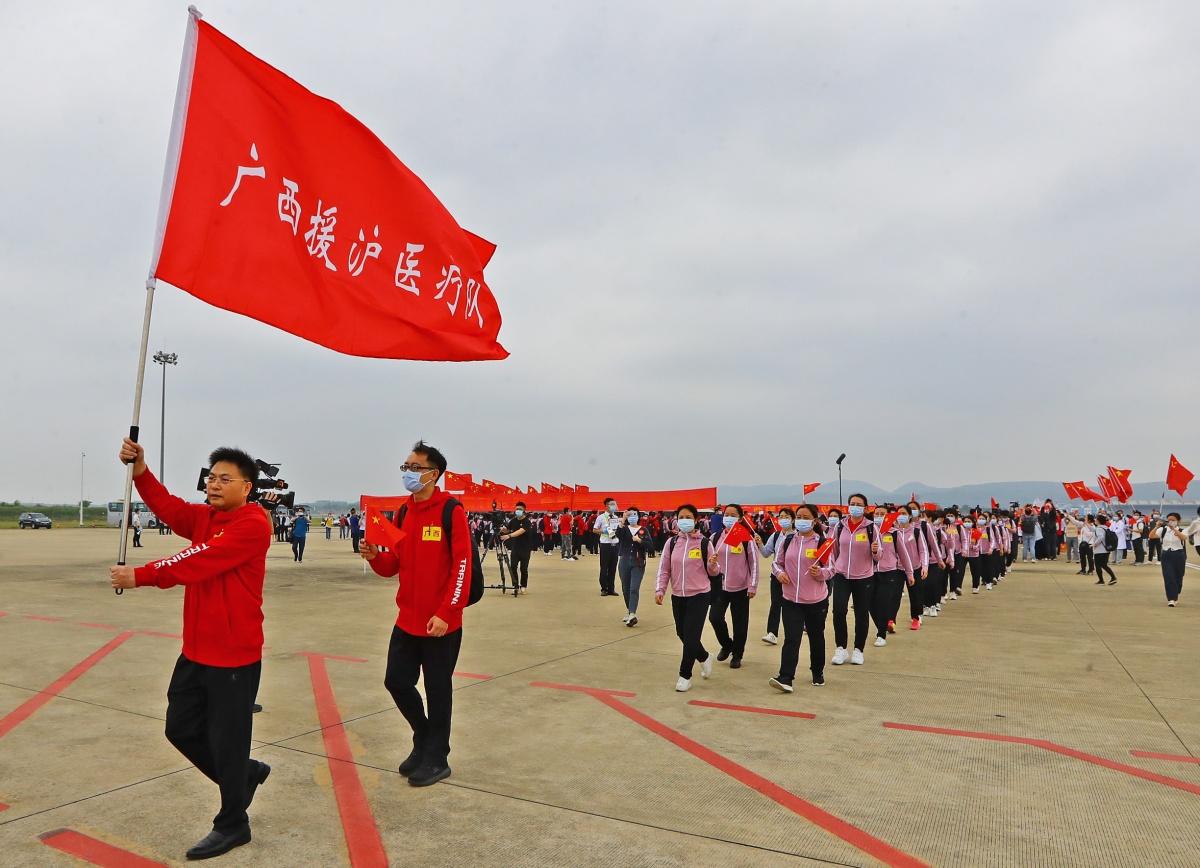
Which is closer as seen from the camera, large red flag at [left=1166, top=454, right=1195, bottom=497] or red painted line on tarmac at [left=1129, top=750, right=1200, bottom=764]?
red painted line on tarmac at [left=1129, top=750, right=1200, bottom=764]

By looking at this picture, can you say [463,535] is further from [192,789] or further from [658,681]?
[658,681]

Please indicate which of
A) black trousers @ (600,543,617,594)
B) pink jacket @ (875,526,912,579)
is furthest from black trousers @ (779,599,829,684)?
black trousers @ (600,543,617,594)

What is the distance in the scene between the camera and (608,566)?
51.6 feet

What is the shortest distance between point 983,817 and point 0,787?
5336mm

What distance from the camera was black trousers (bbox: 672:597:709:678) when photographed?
7.11m

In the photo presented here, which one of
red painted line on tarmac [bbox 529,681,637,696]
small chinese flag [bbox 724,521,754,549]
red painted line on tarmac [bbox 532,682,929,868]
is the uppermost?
small chinese flag [bbox 724,521,754,549]

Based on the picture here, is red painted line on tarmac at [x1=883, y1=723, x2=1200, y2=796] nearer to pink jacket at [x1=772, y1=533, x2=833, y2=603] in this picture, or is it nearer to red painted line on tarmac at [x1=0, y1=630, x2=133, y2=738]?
pink jacket at [x1=772, y1=533, x2=833, y2=603]

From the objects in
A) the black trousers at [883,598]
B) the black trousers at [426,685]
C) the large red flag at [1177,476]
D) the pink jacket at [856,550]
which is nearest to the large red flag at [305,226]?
the black trousers at [426,685]

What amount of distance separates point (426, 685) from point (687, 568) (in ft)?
10.7

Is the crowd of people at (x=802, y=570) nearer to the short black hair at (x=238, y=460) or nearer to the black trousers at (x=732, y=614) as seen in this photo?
the black trousers at (x=732, y=614)

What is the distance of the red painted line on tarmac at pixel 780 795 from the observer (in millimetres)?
3670

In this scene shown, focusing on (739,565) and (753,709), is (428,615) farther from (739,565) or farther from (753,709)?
(739,565)

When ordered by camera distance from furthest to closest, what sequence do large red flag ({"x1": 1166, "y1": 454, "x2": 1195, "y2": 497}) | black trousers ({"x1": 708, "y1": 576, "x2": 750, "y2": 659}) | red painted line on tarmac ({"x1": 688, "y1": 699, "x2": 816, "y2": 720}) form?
large red flag ({"x1": 1166, "y1": 454, "x2": 1195, "y2": 497}) → black trousers ({"x1": 708, "y1": 576, "x2": 750, "y2": 659}) → red painted line on tarmac ({"x1": 688, "y1": 699, "x2": 816, "y2": 720})

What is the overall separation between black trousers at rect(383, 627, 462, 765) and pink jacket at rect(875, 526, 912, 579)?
248 inches
